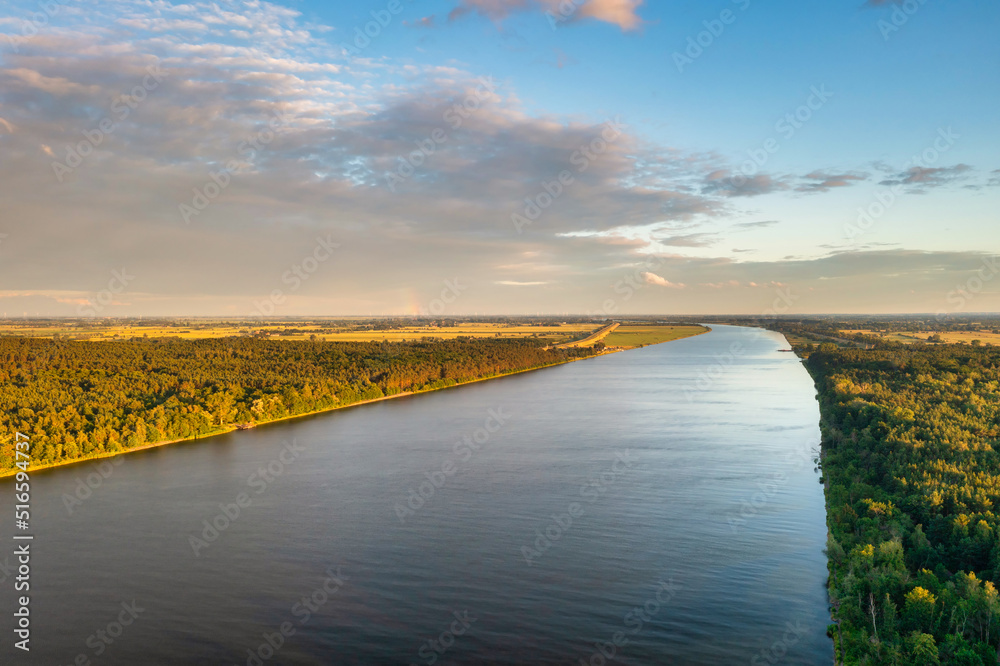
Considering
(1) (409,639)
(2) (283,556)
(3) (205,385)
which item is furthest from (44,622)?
(3) (205,385)

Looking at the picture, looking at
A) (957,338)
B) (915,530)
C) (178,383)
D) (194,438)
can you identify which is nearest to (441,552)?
(915,530)

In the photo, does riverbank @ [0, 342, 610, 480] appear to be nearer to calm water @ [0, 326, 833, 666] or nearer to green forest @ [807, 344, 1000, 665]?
calm water @ [0, 326, 833, 666]

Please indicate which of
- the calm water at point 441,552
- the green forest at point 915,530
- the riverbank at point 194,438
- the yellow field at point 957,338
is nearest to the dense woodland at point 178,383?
the riverbank at point 194,438

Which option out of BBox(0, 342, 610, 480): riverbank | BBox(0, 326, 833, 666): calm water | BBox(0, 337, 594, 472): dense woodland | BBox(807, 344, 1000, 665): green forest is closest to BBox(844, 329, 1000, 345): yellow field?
BBox(0, 337, 594, 472): dense woodland

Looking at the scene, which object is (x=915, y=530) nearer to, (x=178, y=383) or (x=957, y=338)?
(x=178, y=383)

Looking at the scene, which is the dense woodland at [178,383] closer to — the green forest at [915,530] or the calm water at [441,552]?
the calm water at [441,552]

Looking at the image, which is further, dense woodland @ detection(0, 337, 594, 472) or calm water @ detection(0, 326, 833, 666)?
dense woodland @ detection(0, 337, 594, 472)

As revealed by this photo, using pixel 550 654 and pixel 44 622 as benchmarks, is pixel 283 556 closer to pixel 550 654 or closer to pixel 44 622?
pixel 44 622
